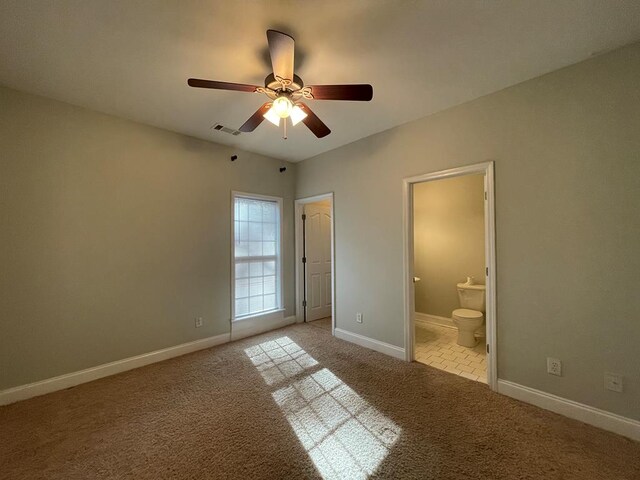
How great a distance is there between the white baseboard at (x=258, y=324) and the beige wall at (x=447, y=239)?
7.69ft

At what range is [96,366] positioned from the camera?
8.59 feet

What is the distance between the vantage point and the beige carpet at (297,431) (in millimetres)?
1545

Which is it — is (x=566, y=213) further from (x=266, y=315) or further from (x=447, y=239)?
(x=266, y=315)

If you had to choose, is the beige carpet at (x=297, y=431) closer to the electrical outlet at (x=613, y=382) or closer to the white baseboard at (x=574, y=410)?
the white baseboard at (x=574, y=410)

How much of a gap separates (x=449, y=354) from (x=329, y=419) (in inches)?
74.0

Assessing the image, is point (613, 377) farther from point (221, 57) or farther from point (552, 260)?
point (221, 57)

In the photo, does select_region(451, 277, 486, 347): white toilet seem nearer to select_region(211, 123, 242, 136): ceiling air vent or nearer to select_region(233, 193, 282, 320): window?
select_region(233, 193, 282, 320): window

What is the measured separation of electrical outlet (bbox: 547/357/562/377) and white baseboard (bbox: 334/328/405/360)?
130cm

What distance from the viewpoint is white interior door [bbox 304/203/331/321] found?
14.9 ft

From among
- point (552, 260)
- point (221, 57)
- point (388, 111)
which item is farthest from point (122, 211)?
point (552, 260)

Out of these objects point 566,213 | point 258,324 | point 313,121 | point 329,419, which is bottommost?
point 329,419

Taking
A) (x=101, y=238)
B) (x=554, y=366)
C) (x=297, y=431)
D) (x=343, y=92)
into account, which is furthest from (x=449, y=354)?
(x=101, y=238)

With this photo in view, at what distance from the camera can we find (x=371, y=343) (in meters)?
3.29

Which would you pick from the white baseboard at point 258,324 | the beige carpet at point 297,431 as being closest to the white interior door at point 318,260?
the white baseboard at point 258,324
